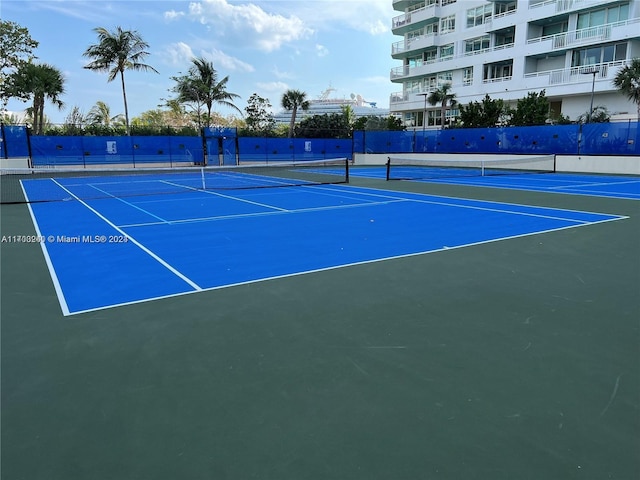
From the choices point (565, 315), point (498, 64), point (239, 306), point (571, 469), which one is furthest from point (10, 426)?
point (498, 64)

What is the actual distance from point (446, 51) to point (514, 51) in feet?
→ 33.3

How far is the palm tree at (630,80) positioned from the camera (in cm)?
3105

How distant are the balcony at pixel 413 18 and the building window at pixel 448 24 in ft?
3.20

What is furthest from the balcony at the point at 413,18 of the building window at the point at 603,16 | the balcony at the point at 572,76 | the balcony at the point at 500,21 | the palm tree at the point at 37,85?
the palm tree at the point at 37,85

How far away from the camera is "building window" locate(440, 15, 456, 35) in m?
49.6

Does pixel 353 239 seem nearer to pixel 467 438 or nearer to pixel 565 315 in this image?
pixel 565 315

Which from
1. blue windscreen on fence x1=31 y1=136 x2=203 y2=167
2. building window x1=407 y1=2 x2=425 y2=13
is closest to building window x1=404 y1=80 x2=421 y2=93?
building window x1=407 y1=2 x2=425 y2=13

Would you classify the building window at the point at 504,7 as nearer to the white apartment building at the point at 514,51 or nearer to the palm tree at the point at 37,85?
the white apartment building at the point at 514,51

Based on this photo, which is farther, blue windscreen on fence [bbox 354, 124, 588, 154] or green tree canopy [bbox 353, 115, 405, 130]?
green tree canopy [bbox 353, 115, 405, 130]

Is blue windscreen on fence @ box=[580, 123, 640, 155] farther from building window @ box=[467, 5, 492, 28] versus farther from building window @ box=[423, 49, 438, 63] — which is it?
building window @ box=[423, 49, 438, 63]

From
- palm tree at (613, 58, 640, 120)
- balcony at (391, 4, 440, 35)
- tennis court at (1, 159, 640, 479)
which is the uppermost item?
balcony at (391, 4, 440, 35)

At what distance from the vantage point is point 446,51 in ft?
167

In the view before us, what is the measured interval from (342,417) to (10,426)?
192 centimetres

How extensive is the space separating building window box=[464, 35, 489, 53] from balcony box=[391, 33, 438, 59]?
3.84 meters
